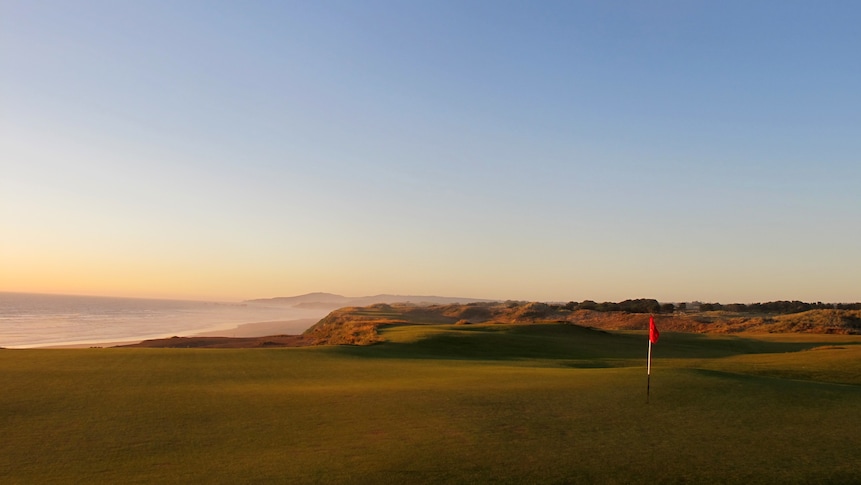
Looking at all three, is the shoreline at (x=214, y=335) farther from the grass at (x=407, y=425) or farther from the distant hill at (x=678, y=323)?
the grass at (x=407, y=425)

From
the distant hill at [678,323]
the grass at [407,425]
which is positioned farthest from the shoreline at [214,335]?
the grass at [407,425]

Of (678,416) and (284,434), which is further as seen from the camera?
(678,416)

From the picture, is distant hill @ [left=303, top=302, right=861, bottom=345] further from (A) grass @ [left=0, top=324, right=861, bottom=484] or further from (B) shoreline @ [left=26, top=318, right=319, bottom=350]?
(A) grass @ [left=0, top=324, right=861, bottom=484]

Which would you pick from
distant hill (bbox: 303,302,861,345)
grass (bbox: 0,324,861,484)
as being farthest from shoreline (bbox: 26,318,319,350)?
grass (bbox: 0,324,861,484)

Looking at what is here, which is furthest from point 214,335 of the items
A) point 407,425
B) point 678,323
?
point 407,425

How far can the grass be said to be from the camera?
920 centimetres

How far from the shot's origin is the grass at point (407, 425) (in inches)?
362

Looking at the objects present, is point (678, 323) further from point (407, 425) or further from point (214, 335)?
point (407, 425)

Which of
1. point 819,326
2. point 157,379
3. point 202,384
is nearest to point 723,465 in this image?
point 202,384

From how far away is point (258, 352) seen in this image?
88.1 ft

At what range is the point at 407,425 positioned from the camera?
11820 millimetres

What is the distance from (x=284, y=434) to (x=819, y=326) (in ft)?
215

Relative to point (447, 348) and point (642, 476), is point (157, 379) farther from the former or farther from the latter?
point (447, 348)

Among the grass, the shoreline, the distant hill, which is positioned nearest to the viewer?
the grass
